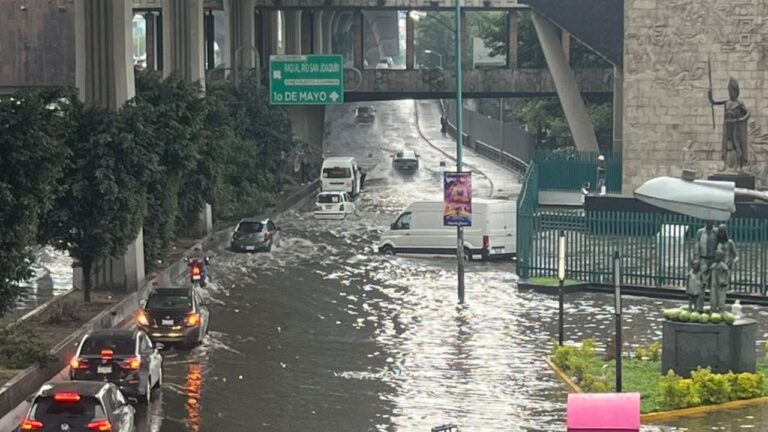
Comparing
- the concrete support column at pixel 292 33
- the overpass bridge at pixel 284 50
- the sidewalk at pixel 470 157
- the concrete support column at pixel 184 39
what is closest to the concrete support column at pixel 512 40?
the overpass bridge at pixel 284 50

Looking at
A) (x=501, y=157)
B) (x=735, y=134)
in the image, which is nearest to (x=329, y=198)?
(x=735, y=134)

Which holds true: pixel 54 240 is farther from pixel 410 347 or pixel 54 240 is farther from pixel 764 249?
pixel 764 249

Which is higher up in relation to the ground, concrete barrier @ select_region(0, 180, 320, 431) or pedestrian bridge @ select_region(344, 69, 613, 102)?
pedestrian bridge @ select_region(344, 69, 613, 102)

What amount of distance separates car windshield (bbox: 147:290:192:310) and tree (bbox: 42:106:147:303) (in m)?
3.09

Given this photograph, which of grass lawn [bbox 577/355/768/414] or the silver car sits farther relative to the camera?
the silver car

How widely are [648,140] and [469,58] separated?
9331cm

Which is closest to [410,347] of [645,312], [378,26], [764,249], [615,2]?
[645,312]

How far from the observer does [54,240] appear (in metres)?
36.9

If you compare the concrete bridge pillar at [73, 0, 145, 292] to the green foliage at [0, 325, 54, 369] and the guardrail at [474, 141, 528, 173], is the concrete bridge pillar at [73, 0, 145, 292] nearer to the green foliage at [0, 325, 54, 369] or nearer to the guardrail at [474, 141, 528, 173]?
the green foliage at [0, 325, 54, 369]

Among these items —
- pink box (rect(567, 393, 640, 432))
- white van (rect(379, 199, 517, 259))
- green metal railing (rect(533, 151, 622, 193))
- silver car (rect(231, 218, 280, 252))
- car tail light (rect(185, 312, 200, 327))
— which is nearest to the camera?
pink box (rect(567, 393, 640, 432))

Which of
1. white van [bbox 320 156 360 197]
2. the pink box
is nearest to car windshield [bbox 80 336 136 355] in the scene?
the pink box

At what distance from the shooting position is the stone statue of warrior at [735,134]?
52094mm

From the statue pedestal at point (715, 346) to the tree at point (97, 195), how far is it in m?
14.9

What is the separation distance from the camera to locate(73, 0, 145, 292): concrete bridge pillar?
4212cm
